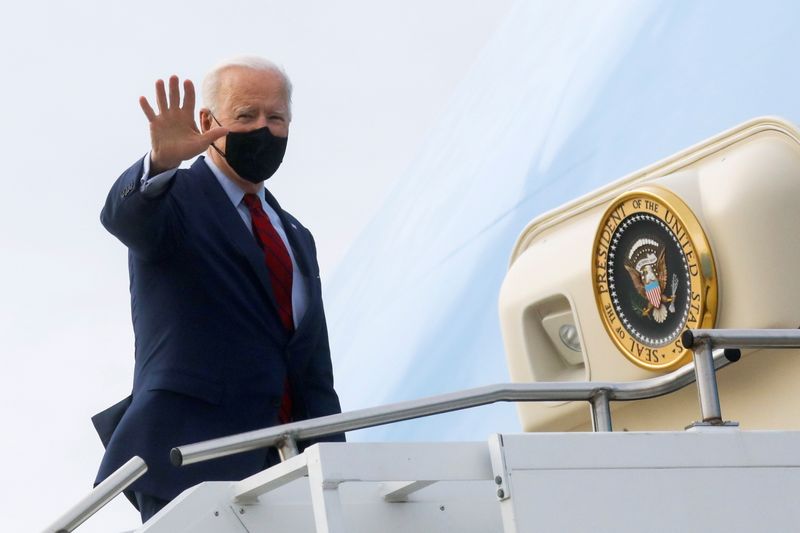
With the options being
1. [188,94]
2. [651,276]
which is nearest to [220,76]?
[188,94]

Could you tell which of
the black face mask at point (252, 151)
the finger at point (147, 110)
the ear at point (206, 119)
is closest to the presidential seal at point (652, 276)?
the black face mask at point (252, 151)

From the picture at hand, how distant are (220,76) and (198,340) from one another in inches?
27.7

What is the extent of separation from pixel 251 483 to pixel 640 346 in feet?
4.72

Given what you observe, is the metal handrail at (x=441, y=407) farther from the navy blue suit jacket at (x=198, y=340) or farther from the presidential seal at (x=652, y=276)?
the navy blue suit jacket at (x=198, y=340)

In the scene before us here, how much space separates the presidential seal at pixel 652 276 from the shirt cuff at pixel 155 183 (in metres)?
1.23

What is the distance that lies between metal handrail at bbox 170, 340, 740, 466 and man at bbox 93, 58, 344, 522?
25.8 inches

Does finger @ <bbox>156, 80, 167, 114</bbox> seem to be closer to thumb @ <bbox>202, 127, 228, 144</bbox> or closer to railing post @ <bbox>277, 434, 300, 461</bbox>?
thumb @ <bbox>202, 127, 228, 144</bbox>

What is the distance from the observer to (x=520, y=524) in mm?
2086

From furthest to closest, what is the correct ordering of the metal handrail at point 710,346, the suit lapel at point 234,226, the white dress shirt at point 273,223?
1. the white dress shirt at point 273,223
2. the suit lapel at point 234,226
3. the metal handrail at point 710,346

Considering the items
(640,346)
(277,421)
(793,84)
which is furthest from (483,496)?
(793,84)

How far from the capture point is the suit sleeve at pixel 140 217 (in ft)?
9.45

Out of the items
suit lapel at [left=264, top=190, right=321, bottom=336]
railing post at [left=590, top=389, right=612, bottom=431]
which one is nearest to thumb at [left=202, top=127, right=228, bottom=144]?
suit lapel at [left=264, top=190, right=321, bottom=336]

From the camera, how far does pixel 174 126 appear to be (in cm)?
282

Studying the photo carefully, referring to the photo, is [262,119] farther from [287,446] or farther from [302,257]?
[287,446]
